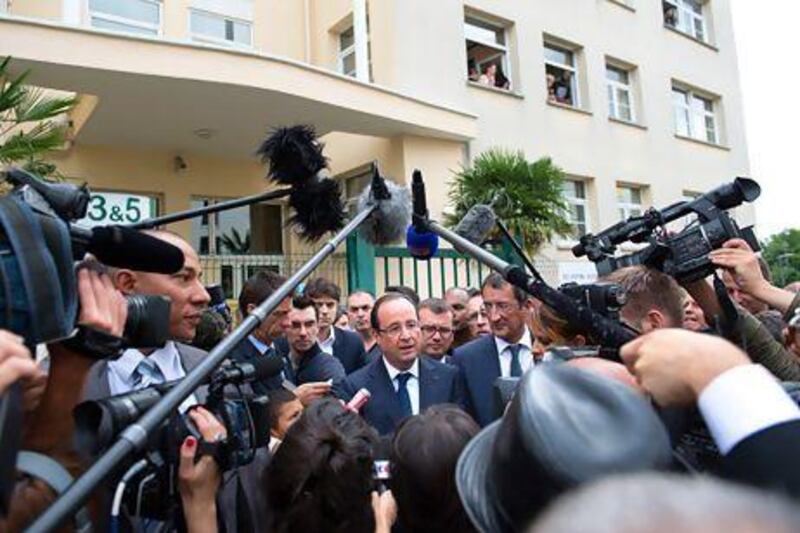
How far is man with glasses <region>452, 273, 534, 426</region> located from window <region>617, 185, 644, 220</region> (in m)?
10.4

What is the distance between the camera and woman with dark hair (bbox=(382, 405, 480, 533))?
1615 millimetres

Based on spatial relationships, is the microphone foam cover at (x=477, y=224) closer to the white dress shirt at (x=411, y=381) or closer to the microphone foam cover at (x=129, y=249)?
the microphone foam cover at (x=129, y=249)

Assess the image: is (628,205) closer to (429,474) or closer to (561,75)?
(561,75)

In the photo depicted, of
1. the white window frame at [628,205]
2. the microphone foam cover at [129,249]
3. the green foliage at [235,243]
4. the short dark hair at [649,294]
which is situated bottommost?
the short dark hair at [649,294]

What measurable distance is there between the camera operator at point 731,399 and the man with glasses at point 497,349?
263 centimetres

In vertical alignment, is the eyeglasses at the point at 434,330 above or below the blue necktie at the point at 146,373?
above

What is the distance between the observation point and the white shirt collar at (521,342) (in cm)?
393

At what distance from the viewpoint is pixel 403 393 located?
12.3 feet

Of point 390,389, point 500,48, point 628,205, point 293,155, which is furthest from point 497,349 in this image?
point 628,205

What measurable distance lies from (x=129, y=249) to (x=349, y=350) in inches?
158

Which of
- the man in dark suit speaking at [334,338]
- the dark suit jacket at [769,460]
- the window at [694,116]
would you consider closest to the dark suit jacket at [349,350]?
the man in dark suit speaking at [334,338]

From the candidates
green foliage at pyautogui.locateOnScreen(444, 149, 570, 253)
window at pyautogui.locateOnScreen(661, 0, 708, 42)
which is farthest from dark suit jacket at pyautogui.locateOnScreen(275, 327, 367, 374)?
window at pyautogui.locateOnScreen(661, 0, 708, 42)

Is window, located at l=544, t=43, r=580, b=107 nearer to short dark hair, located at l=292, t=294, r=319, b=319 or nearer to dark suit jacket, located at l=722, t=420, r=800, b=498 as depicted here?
short dark hair, located at l=292, t=294, r=319, b=319

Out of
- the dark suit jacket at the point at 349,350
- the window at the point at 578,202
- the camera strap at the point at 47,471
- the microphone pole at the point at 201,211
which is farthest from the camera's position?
the window at the point at 578,202
